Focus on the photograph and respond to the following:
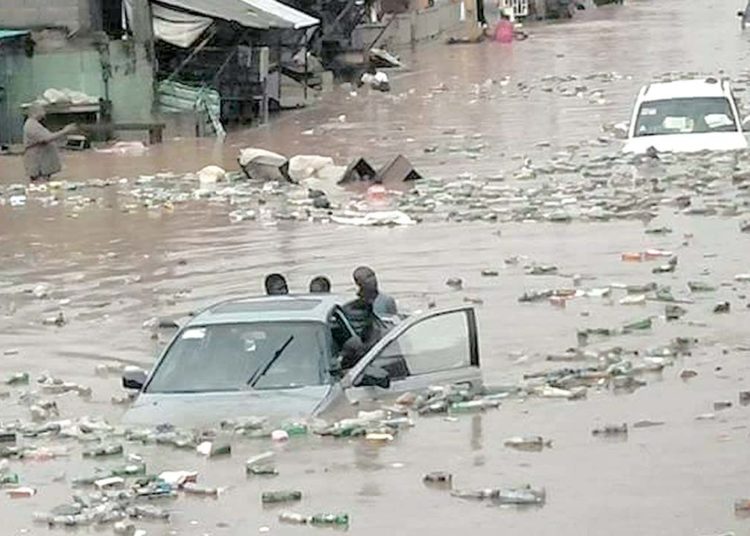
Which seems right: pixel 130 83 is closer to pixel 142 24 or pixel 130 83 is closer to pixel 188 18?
pixel 142 24

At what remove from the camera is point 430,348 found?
14.0 metres

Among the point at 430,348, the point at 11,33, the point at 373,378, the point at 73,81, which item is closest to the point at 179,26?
the point at 73,81

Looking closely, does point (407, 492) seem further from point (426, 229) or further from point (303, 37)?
point (303, 37)

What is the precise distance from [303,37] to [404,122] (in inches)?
262

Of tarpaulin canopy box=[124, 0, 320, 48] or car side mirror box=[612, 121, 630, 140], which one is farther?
tarpaulin canopy box=[124, 0, 320, 48]

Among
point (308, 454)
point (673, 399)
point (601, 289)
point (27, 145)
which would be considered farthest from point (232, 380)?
point (27, 145)

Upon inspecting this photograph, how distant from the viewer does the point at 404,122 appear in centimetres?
4012

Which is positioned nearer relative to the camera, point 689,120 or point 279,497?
point 279,497

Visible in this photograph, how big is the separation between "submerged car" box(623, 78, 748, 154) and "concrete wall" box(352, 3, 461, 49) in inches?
1143

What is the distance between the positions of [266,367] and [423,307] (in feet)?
17.9

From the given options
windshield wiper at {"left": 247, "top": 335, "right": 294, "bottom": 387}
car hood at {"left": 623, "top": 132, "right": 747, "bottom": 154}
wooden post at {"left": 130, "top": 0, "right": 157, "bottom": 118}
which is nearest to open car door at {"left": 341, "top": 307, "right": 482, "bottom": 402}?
windshield wiper at {"left": 247, "top": 335, "right": 294, "bottom": 387}

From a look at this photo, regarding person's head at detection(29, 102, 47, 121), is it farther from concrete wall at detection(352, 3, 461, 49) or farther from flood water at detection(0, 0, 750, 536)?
concrete wall at detection(352, 3, 461, 49)

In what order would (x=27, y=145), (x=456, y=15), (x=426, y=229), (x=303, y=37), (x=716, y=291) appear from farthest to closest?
1. (x=456, y=15)
2. (x=303, y=37)
3. (x=27, y=145)
4. (x=426, y=229)
5. (x=716, y=291)

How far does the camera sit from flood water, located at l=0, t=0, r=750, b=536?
11.2 m
